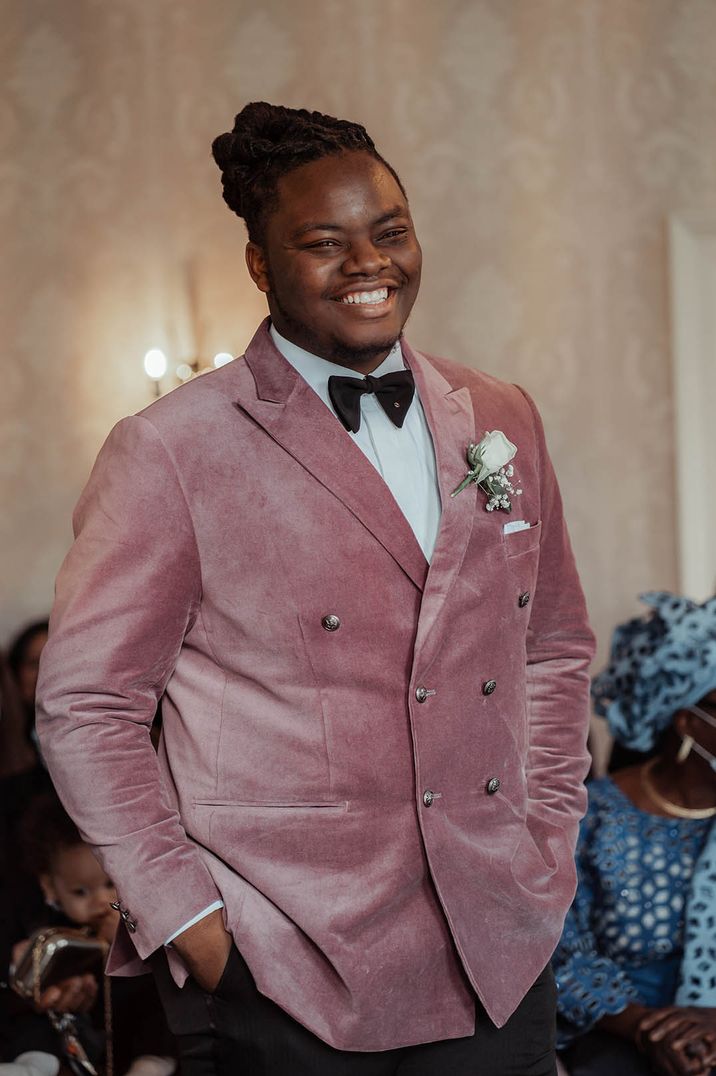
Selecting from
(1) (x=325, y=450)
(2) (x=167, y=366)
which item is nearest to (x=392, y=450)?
(1) (x=325, y=450)

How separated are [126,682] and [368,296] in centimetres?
61

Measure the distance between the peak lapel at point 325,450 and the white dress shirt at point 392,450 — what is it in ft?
0.10

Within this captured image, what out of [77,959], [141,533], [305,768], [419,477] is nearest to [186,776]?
[305,768]

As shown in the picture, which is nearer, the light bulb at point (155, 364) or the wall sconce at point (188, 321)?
the light bulb at point (155, 364)

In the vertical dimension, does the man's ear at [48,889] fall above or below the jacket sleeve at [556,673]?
below

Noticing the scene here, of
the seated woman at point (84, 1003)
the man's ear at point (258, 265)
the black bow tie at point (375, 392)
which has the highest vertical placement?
the man's ear at point (258, 265)

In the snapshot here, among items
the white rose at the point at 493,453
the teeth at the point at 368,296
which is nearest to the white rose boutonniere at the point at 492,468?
the white rose at the point at 493,453

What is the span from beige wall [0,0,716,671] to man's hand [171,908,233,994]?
151 inches

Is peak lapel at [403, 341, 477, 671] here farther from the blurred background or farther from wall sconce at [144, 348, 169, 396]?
the blurred background

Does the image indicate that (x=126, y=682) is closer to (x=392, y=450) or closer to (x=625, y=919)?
(x=392, y=450)

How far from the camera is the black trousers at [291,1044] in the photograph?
180 cm

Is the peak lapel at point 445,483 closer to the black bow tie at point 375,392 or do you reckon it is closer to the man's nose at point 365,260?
the black bow tie at point 375,392

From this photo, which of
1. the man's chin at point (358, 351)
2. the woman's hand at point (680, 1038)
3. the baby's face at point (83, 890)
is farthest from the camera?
the baby's face at point (83, 890)

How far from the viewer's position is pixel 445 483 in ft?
6.26
